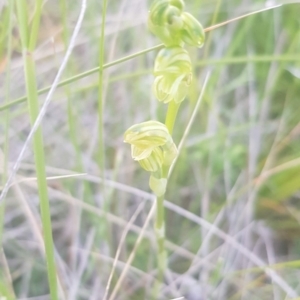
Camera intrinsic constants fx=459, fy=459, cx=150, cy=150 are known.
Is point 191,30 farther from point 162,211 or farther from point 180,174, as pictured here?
point 180,174

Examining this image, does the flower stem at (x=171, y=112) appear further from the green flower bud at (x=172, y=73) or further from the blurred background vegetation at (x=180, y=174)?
the blurred background vegetation at (x=180, y=174)

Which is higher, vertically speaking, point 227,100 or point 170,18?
point 227,100

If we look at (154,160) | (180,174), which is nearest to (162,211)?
(154,160)

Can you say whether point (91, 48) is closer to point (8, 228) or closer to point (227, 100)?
point (227, 100)

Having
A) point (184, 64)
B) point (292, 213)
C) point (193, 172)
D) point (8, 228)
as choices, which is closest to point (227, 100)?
point (193, 172)

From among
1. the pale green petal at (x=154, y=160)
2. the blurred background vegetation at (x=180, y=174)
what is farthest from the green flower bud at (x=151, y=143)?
the blurred background vegetation at (x=180, y=174)
